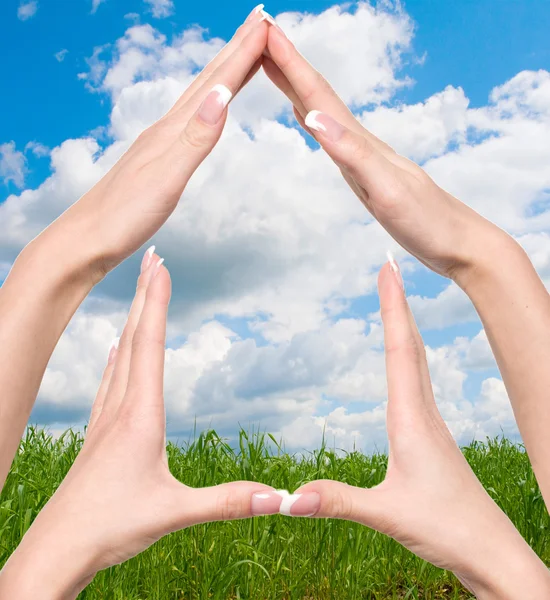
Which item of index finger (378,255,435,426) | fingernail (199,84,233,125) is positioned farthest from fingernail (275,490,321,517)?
fingernail (199,84,233,125)

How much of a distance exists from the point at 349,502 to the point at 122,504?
785 mm

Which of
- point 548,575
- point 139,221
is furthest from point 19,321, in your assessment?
point 548,575

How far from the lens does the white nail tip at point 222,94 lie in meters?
2.66

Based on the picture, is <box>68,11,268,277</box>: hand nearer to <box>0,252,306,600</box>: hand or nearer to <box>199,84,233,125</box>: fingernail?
<box>199,84,233,125</box>: fingernail

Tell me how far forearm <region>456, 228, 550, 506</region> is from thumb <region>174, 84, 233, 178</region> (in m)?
1.18

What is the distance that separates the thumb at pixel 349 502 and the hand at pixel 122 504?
0.04 m

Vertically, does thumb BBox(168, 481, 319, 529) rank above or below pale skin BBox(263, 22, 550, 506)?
below

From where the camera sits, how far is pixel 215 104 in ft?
8.66

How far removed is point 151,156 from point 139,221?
0.41 meters

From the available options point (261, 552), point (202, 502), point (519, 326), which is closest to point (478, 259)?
point (519, 326)

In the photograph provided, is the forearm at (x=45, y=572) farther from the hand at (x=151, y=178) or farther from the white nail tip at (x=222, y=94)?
the white nail tip at (x=222, y=94)

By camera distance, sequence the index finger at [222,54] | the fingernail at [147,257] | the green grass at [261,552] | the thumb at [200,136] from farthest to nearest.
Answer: the green grass at [261,552]
the index finger at [222,54]
the fingernail at [147,257]
the thumb at [200,136]

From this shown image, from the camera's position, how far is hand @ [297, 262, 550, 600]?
2.22 meters

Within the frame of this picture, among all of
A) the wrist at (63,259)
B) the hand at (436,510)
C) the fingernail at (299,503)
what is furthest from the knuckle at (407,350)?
the wrist at (63,259)
